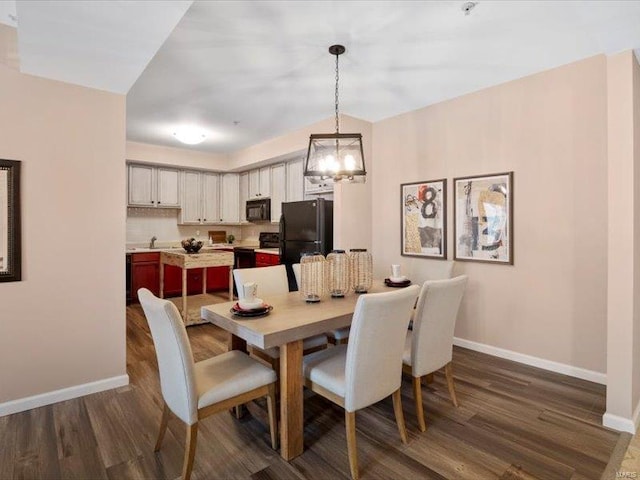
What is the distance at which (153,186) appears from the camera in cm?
593

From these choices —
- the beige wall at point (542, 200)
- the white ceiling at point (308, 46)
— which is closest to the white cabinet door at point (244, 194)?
the white ceiling at point (308, 46)

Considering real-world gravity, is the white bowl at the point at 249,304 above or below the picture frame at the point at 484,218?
below

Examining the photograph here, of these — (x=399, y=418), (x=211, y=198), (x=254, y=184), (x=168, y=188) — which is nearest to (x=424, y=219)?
(x=399, y=418)

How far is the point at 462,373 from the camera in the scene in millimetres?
3002

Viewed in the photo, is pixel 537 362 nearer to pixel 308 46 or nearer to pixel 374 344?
pixel 374 344

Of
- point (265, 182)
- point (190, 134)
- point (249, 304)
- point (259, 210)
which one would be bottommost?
point (249, 304)

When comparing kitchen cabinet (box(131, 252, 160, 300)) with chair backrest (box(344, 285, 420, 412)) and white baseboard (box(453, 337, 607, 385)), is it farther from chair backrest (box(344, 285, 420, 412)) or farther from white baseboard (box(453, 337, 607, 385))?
chair backrest (box(344, 285, 420, 412))

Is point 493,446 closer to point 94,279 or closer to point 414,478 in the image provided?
point 414,478

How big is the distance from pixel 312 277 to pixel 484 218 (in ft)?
6.55

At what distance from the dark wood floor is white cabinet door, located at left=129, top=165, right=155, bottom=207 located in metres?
3.81

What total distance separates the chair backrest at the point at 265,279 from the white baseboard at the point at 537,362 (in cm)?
203

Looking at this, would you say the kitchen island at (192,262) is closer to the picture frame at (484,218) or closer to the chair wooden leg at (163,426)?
the chair wooden leg at (163,426)

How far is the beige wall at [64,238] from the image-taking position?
2.39 meters

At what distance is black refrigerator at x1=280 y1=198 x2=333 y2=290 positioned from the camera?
4.41 metres
